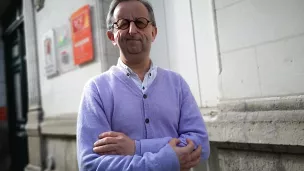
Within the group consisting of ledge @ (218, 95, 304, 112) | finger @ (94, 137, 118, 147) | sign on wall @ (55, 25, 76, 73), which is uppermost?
sign on wall @ (55, 25, 76, 73)

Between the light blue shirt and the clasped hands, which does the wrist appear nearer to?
the clasped hands

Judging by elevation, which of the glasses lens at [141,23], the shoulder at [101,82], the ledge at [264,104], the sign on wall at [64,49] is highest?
the sign on wall at [64,49]

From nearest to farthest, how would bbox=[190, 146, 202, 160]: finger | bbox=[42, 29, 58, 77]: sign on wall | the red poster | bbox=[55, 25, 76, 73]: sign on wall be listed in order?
bbox=[190, 146, 202, 160]: finger, the red poster, bbox=[55, 25, 76, 73]: sign on wall, bbox=[42, 29, 58, 77]: sign on wall

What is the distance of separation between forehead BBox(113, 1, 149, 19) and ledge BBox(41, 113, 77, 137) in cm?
198

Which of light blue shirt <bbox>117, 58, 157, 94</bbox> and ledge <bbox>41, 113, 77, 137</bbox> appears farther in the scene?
ledge <bbox>41, 113, 77, 137</bbox>

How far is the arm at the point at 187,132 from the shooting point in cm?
91

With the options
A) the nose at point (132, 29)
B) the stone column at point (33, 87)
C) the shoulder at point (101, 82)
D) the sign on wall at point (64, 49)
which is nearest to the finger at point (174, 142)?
the shoulder at point (101, 82)

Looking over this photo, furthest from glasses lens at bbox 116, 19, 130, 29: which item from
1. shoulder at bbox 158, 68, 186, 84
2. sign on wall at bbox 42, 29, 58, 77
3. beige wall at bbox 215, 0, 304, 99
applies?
sign on wall at bbox 42, 29, 58, 77

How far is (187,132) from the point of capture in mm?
1024

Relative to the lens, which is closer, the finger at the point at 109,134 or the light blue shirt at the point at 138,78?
the finger at the point at 109,134

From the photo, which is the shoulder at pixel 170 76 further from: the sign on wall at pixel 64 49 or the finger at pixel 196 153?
the sign on wall at pixel 64 49

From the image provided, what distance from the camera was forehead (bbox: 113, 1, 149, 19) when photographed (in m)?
1.00

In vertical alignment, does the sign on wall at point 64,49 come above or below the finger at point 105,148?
above

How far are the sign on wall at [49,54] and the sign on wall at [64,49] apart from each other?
0.36 ft
